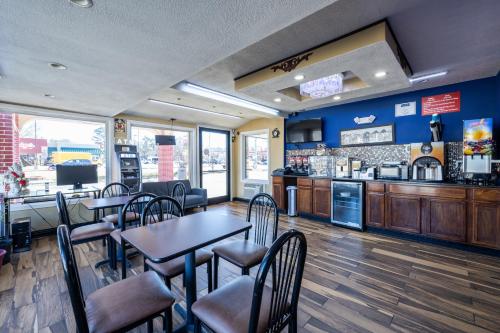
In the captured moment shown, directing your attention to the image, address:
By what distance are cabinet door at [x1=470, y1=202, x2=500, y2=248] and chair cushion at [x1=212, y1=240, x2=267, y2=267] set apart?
10.1 ft

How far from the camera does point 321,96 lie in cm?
377

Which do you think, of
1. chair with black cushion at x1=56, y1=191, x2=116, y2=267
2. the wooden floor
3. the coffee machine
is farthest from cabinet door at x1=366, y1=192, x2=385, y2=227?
chair with black cushion at x1=56, y1=191, x2=116, y2=267

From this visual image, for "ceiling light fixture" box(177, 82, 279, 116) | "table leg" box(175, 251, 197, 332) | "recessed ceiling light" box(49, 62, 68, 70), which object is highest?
"ceiling light fixture" box(177, 82, 279, 116)

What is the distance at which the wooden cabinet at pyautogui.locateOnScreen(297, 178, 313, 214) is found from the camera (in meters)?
4.79

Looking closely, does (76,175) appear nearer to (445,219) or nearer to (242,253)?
(242,253)

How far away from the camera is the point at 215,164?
6.67 m

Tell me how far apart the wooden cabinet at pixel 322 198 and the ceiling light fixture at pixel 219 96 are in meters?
1.97

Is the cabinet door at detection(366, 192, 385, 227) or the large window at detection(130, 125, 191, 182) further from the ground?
the large window at detection(130, 125, 191, 182)

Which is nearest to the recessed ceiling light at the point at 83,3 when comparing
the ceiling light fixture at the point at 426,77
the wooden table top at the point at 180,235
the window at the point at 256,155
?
the wooden table top at the point at 180,235

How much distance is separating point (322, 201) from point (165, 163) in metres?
3.95

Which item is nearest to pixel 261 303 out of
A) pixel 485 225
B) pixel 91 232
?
pixel 91 232

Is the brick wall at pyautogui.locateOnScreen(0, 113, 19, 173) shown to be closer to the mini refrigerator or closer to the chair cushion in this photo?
the chair cushion

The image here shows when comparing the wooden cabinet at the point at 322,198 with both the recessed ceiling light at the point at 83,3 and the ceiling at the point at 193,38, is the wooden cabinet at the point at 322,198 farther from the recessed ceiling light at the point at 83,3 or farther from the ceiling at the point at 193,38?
the recessed ceiling light at the point at 83,3

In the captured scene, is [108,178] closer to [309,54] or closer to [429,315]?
[309,54]
